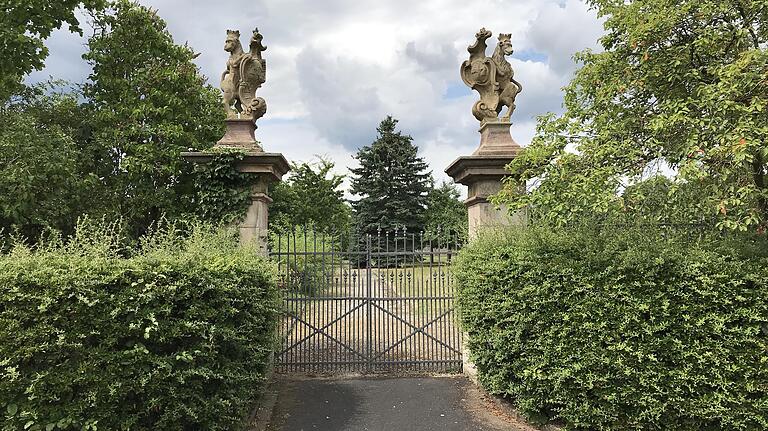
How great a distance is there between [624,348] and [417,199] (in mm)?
31311

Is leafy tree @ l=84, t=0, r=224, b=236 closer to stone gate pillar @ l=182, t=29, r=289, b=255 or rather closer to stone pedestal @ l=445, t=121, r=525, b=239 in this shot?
stone gate pillar @ l=182, t=29, r=289, b=255

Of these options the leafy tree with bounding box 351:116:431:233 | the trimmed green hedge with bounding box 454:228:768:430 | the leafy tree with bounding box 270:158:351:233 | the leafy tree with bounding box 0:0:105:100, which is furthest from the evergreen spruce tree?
the trimmed green hedge with bounding box 454:228:768:430

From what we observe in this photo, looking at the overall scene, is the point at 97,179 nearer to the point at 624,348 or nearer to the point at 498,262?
the point at 498,262

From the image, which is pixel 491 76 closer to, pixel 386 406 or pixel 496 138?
pixel 496 138

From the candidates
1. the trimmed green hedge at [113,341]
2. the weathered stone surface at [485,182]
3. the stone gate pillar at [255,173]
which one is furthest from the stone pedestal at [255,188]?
the weathered stone surface at [485,182]

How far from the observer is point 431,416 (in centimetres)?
591

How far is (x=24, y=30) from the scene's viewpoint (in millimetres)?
8930

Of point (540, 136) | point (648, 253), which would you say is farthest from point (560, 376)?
point (540, 136)

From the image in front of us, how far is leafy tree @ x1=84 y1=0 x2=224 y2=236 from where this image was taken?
12016 mm

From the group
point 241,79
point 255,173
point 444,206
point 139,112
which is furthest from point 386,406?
point 444,206

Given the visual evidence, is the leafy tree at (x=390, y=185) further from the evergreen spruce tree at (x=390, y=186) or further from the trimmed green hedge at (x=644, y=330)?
the trimmed green hedge at (x=644, y=330)

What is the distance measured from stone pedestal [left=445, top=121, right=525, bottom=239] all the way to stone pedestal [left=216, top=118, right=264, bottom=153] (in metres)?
3.06

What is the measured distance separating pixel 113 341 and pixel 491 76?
625 cm

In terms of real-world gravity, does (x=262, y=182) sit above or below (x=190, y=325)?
above
